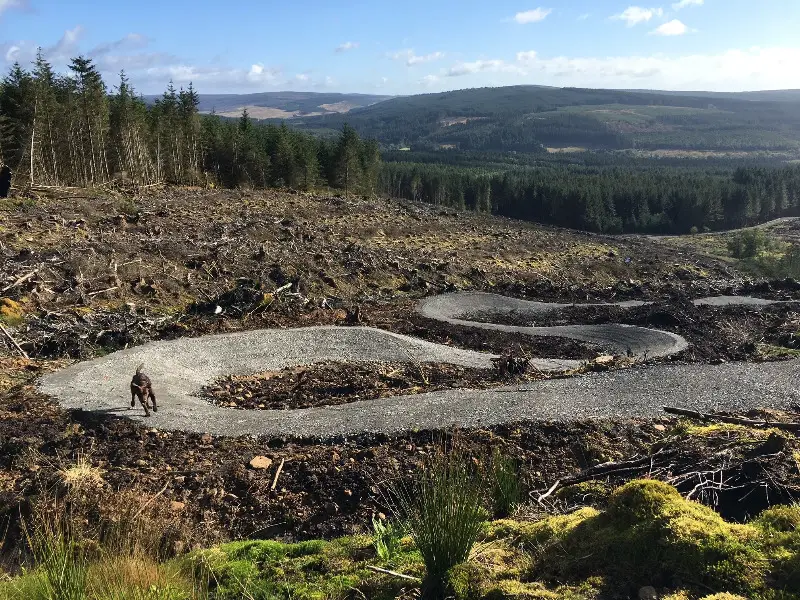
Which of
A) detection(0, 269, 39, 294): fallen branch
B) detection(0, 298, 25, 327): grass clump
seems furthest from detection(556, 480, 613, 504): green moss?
detection(0, 269, 39, 294): fallen branch

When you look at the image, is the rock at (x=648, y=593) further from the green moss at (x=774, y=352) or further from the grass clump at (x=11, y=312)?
the grass clump at (x=11, y=312)

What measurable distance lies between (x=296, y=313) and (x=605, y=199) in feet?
281

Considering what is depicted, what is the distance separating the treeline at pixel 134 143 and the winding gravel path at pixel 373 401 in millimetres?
27274

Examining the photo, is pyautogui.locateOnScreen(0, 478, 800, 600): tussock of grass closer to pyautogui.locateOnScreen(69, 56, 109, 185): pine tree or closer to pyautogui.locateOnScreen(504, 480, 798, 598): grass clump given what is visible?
pyautogui.locateOnScreen(504, 480, 798, 598): grass clump

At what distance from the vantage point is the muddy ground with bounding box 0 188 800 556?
10922 millimetres

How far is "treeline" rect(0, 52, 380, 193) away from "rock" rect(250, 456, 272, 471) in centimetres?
3567

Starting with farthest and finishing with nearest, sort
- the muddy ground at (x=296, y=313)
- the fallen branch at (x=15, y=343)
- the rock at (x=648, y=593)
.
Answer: the fallen branch at (x=15, y=343) < the muddy ground at (x=296, y=313) < the rock at (x=648, y=593)

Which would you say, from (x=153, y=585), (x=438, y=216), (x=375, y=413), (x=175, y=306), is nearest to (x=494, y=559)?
(x=153, y=585)

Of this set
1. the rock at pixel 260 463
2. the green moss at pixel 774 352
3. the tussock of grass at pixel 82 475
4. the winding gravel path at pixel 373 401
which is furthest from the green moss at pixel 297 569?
the green moss at pixel 774 352

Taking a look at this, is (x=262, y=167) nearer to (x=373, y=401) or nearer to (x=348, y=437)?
(x=373, y=401)

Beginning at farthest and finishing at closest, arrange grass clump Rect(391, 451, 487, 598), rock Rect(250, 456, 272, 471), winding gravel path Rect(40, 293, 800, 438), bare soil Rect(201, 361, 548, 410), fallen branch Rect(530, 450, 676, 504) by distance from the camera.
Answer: bare soil Rect(201, 361, 548, 410)
winding gravel path Rect(40, 293, 800, 438)
rock Rect(250, 456, 272, 471)
fallen branch Rect(530, 450, 676, 504)
grass clump Rect(391, 451, 487, 598)

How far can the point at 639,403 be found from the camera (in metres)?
16.2

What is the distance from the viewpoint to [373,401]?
16641 millimetres

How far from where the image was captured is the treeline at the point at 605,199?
98750mm
